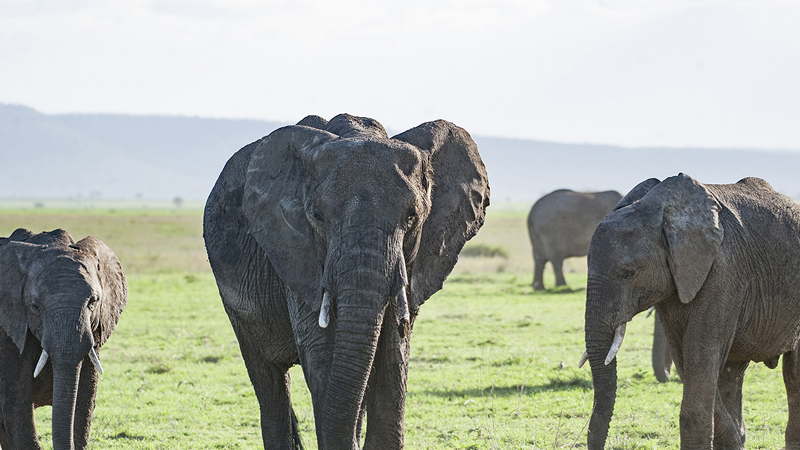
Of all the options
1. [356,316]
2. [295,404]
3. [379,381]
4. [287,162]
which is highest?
[287,162]

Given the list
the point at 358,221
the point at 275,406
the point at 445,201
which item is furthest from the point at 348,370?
the point at 275,406

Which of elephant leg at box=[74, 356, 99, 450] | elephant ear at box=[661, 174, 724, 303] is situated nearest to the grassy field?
elephant leg at box=[74, 356, 99, 450]

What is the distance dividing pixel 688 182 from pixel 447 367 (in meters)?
6.37

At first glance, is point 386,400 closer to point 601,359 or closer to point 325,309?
point 325,309

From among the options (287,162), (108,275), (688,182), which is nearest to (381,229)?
(287,162)

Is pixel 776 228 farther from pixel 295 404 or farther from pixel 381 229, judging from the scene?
pixel 295 404

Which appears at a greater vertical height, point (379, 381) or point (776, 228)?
point (776, 228)

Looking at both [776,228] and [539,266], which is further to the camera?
[539,266]

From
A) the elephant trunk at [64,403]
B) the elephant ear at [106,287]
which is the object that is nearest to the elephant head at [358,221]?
the elephant trunk at [64,403]

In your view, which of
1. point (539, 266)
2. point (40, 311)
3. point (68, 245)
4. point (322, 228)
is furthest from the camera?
point (539, 266)

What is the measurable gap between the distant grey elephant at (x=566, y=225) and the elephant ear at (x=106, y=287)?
53.2 feet

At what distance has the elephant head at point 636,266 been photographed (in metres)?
6.35

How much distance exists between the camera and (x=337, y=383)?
17.6ft

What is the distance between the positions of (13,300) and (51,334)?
1.99 ft
